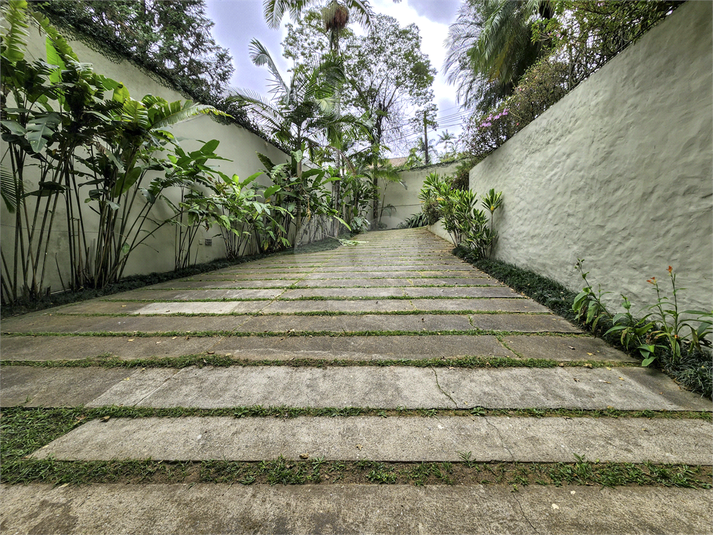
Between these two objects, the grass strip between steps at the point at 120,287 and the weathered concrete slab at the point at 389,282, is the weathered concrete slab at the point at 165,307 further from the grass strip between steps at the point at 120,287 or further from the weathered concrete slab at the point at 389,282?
the weathered concrete slab at the point at 389,282

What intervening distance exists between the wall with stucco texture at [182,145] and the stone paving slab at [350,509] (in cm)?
286

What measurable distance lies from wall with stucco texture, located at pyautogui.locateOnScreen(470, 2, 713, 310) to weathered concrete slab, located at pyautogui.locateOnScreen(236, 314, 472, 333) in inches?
43.6

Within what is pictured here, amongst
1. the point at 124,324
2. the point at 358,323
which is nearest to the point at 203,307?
the point at 124,324

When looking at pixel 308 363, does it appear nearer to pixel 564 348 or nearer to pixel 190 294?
pixel 564 348

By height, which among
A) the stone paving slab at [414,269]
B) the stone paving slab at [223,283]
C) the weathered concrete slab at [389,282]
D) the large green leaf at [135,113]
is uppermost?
the large green leaf at [135,113]

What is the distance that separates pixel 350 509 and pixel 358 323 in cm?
130

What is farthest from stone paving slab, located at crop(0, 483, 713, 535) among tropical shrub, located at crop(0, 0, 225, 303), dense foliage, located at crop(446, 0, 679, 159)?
dense foliage, located at crop(446, 0, 679, 159)

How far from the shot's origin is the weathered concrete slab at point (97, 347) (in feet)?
5.06

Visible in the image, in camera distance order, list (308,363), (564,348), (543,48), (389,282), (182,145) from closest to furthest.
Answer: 1. (308,363)
2. (564,348)
3. (389,282)
4. (543,48)
5. (182,145)

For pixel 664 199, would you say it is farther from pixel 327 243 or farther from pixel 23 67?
pixel 327 243

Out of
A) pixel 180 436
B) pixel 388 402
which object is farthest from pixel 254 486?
pixel 388 402

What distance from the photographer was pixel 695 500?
0.75 m

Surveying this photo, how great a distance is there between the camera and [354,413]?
1.09 metres

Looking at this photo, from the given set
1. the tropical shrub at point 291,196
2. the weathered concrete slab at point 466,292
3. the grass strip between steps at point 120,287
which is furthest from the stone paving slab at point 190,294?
the tropical shrub at point 291,196
